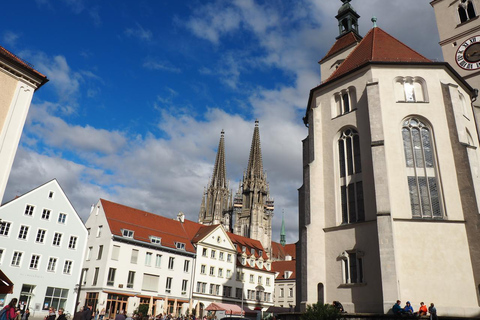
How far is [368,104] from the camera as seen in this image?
767 inches

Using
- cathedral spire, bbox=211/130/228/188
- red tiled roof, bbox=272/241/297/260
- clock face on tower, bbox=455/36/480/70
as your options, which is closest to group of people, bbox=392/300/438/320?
clock face on tower, bbox=455/36/480/70

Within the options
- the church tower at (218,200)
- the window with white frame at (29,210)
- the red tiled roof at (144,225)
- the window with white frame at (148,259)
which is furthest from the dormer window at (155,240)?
the church tower at (218,200)

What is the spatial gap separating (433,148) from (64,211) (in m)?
28.8

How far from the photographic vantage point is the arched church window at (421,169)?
1769 cm

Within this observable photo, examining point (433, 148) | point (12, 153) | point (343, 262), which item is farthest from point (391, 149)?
point (12, 153)

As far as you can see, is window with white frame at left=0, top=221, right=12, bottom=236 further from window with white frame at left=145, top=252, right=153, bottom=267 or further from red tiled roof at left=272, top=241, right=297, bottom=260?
red tiled roof at left=272, top=241, right=297, bottom=260

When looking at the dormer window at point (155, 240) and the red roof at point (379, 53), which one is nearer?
the red roof at point (379, 53)

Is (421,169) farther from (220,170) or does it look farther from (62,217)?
(220,170)

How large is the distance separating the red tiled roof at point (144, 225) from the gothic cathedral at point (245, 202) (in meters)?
41.1

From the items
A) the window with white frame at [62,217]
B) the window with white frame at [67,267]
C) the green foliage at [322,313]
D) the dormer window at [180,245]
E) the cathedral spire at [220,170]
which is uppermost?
the cathedral spire at [220,170]

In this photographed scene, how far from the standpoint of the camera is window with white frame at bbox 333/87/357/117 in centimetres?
2134

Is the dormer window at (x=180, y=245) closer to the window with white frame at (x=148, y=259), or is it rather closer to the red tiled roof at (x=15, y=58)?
the window with white frame at (x=148, y=259)

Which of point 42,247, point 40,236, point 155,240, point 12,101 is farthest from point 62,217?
point 12,101

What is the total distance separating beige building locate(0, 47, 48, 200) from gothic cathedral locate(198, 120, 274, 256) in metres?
67.9
